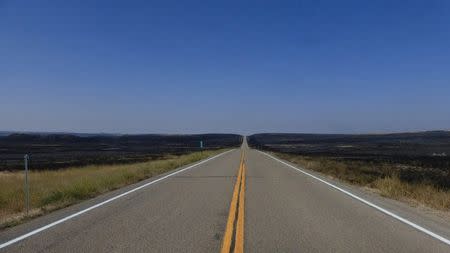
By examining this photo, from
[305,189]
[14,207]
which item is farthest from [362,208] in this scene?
[14,207]

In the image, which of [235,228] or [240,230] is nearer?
[240,230]

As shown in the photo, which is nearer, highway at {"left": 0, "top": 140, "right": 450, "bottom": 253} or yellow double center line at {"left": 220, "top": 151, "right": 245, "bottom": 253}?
yellow double center line at {"left": 220, "top": 151, "right": 245, "bottom": 253}

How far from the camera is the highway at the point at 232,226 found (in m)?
7.91

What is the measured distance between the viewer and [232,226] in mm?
9609

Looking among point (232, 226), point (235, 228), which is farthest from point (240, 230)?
point (232, 226)

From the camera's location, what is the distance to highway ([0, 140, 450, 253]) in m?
7.91

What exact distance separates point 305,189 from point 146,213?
7476mm

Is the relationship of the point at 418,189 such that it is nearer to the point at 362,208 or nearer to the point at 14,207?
the point at 362,208

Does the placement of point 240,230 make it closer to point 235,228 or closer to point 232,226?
point 235,228

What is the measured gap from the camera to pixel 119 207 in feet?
41.4

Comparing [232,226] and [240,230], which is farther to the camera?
[232,226]

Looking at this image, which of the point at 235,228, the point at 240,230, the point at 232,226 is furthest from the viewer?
the point at 232,226

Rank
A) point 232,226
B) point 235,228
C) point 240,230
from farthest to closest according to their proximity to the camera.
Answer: point 232,226, point 235,228, point 240,230

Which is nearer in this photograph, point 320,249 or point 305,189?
point 320,249
